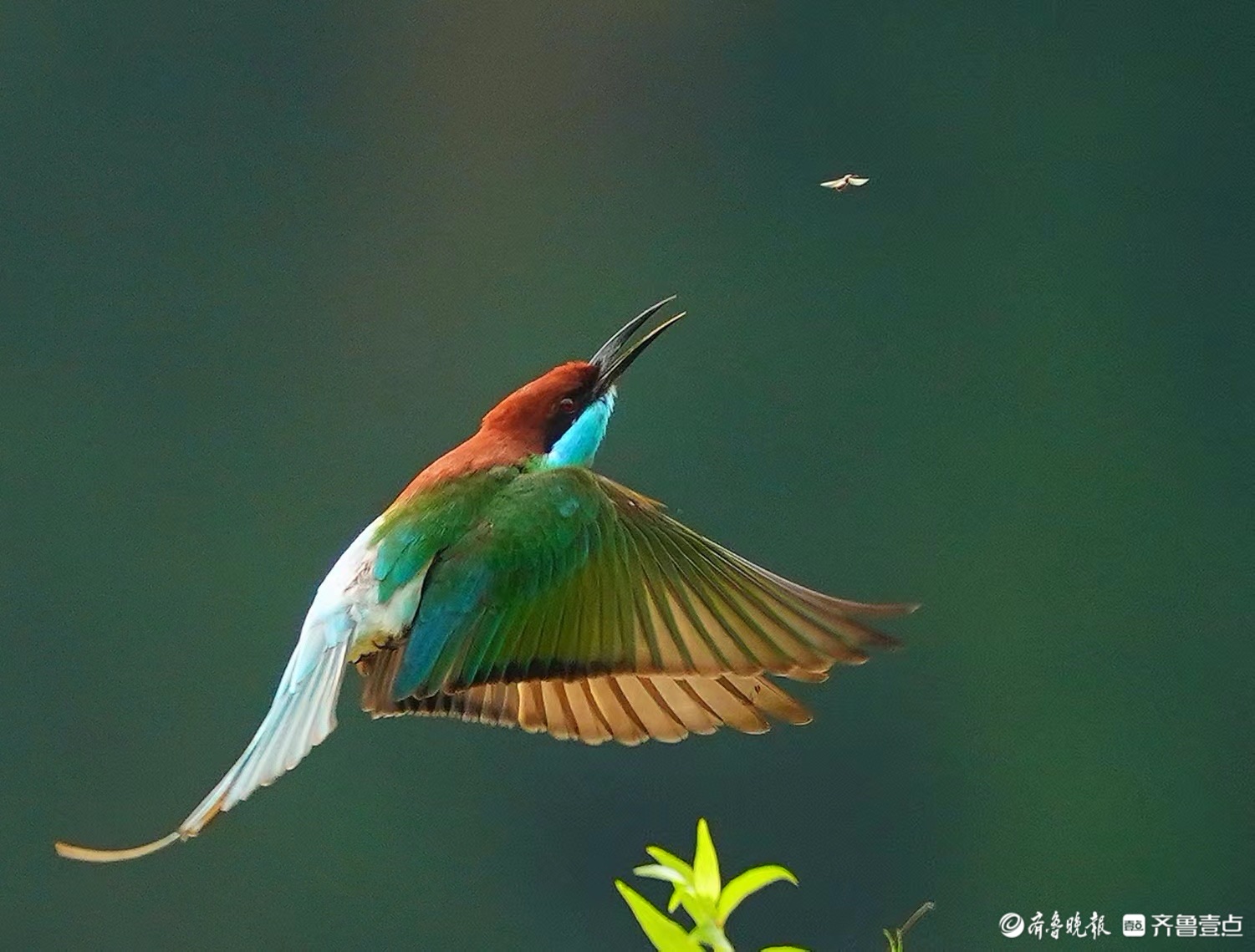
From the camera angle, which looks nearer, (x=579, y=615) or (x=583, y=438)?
(x=579, y=615)

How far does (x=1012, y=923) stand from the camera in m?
3.60

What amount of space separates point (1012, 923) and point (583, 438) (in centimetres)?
237

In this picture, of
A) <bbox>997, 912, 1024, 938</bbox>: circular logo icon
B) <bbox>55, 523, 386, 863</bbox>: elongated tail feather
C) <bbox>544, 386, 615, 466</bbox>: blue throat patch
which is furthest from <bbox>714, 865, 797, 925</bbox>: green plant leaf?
<bbox>997, 912, 1024, 938</bbox>: circular logo icon

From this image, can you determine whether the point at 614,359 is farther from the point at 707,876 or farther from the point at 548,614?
the point at 707,876

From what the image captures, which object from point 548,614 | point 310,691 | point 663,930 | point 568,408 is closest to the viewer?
point 663,930

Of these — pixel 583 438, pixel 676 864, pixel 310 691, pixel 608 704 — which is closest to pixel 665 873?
pixel 676 864

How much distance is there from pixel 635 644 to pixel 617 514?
102 mm

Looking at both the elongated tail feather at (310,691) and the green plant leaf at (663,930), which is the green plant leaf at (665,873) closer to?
the green plant leaf at (663,930)

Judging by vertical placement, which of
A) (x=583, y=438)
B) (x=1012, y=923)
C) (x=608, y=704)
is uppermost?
(x=583, y=438)

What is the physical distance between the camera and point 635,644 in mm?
1410

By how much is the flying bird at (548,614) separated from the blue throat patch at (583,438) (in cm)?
2

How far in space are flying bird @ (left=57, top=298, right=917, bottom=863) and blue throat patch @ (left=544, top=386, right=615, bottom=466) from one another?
2 centimetres

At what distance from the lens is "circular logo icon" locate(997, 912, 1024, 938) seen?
336 cm

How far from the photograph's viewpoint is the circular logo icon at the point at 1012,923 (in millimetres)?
3362
